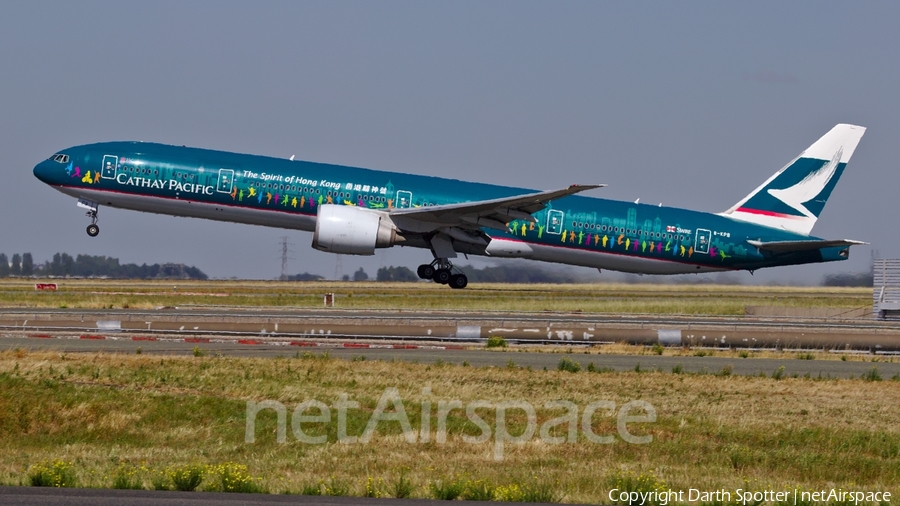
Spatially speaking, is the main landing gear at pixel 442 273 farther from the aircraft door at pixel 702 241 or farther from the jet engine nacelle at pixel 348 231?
the aircraft door at pixel 702 241

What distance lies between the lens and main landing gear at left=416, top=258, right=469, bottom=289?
124 feet

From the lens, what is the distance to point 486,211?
3528cm

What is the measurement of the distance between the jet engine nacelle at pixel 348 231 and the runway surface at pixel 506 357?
9.94m

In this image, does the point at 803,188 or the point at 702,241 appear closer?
the point at 702,241

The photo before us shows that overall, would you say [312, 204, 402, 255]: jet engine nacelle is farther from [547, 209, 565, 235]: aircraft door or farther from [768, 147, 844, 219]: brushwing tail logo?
[768, 147, 844, 219]: brushwing tail logo

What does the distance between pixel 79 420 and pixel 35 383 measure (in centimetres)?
234

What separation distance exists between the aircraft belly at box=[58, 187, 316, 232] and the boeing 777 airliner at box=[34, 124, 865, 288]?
5cm

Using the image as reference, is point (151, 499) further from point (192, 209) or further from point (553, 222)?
point (553, 222)

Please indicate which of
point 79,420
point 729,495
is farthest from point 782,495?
point 79,420

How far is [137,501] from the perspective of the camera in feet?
27.4

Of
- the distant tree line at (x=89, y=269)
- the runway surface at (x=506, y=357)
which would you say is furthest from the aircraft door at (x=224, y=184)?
the distant tree line at (x=89, y=269)

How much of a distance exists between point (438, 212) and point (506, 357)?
13.5 m

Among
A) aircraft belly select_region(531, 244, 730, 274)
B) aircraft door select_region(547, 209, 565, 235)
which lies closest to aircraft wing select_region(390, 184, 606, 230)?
aircraft door select_region(547, 209, 565, 235)

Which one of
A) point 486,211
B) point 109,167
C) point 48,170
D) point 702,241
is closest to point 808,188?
point 702,241
